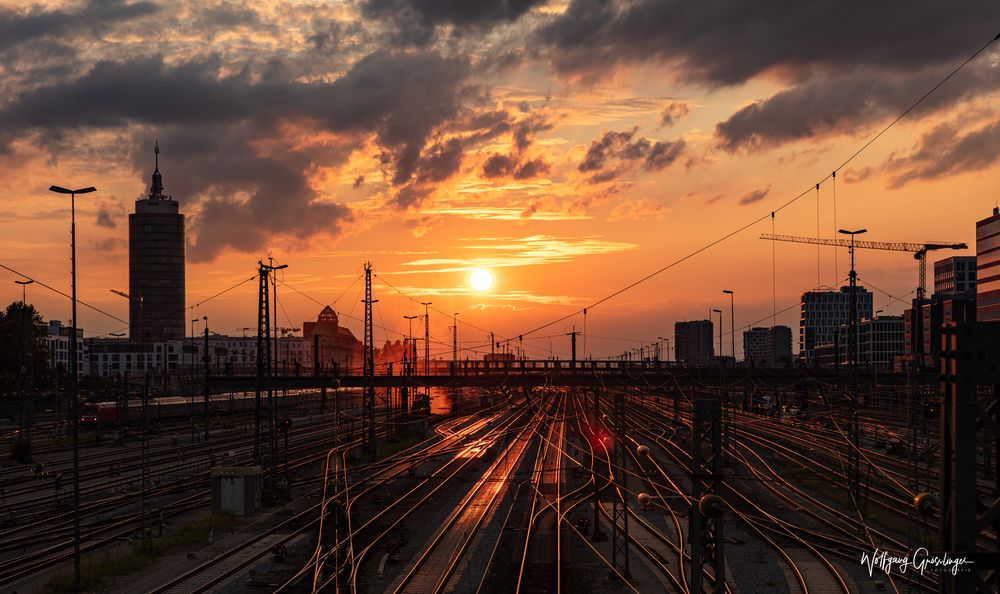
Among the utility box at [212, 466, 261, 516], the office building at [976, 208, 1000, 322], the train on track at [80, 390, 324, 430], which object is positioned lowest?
the train on track at [80, 390, 324, 430]

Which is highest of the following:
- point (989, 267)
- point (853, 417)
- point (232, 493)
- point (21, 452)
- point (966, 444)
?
point (989, 267)

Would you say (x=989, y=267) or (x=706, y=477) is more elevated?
(x=989, y=267)

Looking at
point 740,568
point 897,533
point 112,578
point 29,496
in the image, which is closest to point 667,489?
point 897,533

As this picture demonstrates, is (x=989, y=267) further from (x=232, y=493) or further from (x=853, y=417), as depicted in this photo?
(x=232, y=493)

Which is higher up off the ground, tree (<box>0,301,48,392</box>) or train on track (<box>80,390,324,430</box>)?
tree (<box>0,301,48,392</box>)

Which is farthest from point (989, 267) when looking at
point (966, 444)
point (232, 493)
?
point (966, 444)

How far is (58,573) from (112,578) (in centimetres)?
176

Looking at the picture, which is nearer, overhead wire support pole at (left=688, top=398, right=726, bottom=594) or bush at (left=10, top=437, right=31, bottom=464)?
overhead wire support pole at (left=688, top=398, right=726, bottom=594)

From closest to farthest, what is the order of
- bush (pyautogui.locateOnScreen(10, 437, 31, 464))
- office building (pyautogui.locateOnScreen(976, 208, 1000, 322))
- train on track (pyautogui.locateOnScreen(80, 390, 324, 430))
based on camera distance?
1. bush (pyautogui.locateOnScreen(10, 437, 31, 464))
2. train on track (pyautogui.locateOnScreen(80, 390, 324, 430))
3. office building (pyautogui.locateOnScreen(976, 208, 1000, 322))

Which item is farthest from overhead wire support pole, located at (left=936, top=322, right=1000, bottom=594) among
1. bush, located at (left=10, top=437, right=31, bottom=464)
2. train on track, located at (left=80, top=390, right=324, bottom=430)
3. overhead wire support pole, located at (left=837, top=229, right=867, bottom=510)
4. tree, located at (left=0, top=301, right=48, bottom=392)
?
tree, located at (left=0, top=301, right=48, bottom=392)

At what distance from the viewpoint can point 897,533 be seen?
37.0 meters

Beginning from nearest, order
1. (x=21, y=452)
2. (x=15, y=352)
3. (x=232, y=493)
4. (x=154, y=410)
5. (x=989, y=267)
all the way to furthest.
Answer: (x=232, y=493) < (x=21, y=452) < (x=154, y=410) < (x=15, y=352) < (x=989, y=267)

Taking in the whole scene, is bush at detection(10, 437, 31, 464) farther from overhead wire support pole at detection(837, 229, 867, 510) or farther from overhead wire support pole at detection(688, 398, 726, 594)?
overhead wire support pole at detection(688, 398, 726, 594)

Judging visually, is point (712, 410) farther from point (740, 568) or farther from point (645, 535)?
point (645, 535)
